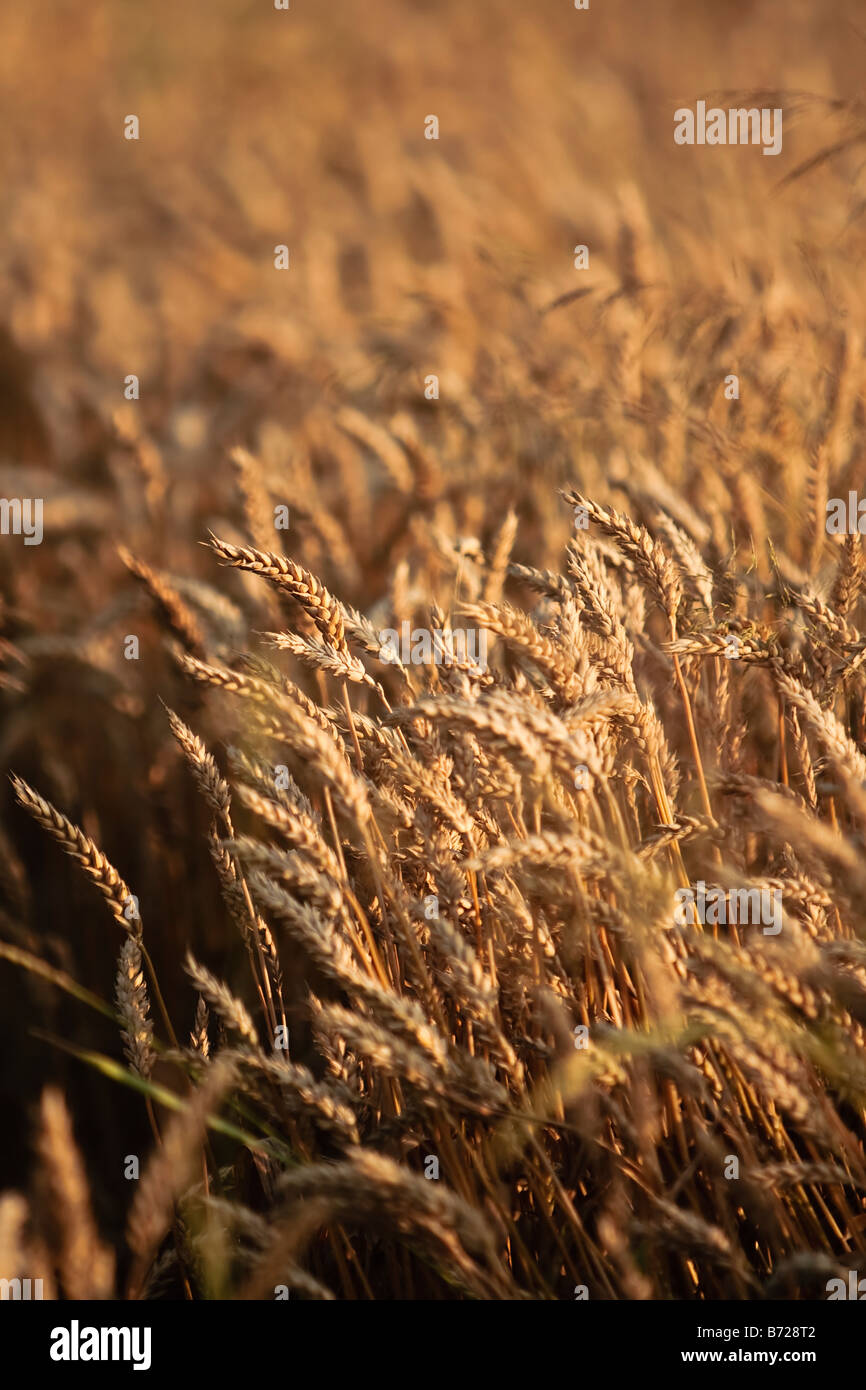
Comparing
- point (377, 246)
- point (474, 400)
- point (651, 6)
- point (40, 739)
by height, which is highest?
point (651, 6)

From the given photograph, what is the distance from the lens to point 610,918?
1341 mm

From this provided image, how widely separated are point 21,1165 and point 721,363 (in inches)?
95.2

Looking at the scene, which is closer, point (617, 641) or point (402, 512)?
point (617, 641)

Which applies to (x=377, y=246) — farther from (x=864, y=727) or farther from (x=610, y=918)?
(x=610, y=918)

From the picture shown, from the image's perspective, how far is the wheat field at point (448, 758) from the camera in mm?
1199

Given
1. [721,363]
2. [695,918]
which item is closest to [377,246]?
[721,363]

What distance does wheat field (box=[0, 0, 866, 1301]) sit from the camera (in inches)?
47.2

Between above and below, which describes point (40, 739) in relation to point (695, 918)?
above

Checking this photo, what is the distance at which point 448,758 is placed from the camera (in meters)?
1.51

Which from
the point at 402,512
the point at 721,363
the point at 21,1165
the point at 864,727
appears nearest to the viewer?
the point at 864,727

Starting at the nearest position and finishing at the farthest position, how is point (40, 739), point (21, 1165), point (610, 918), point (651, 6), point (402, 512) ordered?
point (610, 918)
point (21, 1165)
point (40, 739)
point (402, 512)
point (651, 6)
